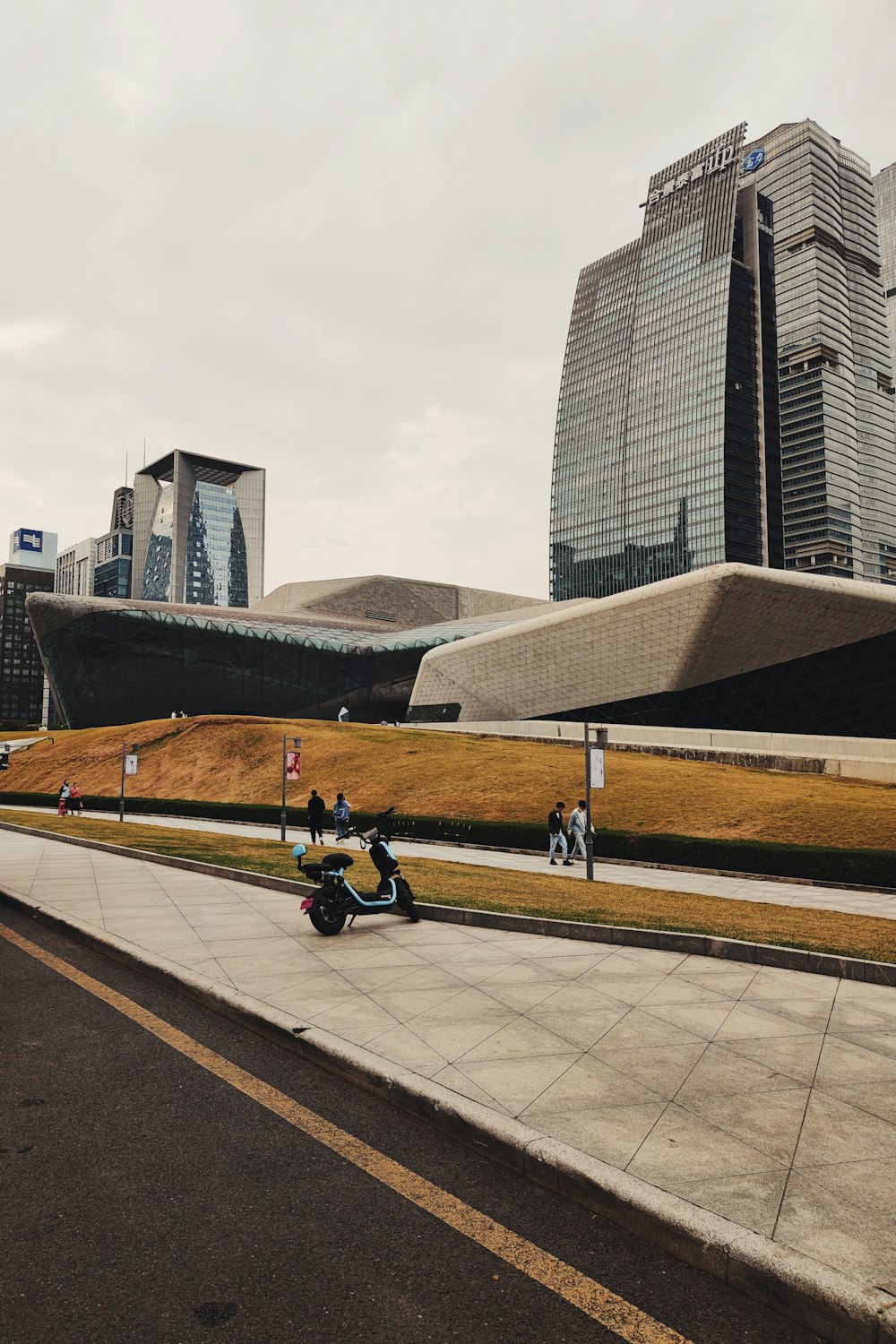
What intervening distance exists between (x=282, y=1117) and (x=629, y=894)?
10630 millimetres

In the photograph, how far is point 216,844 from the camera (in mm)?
22703

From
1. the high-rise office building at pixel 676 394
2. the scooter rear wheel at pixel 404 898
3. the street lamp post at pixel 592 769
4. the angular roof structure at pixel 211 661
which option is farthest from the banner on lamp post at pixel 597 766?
the high-rise office building at pixel 676 394

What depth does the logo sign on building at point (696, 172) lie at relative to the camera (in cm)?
16838

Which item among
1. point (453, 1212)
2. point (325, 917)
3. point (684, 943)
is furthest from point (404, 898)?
point (453, 1212)

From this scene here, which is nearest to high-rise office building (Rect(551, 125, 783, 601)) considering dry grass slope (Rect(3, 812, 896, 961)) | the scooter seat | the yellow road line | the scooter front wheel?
dry grass slope (Rect(3, 812, 896, 961))

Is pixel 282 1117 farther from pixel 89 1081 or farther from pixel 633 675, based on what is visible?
pixel 633 675

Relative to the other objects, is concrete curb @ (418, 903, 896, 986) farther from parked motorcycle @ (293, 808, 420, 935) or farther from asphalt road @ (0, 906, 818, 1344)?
asphalt road @ (0, 906, 818, 1344)

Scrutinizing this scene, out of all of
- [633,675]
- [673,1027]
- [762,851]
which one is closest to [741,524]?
[633,675]

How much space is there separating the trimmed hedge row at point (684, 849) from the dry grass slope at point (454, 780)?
9.34 ft

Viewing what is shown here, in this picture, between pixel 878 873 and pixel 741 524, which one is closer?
pixel 878 873

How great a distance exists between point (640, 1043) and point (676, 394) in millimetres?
176785

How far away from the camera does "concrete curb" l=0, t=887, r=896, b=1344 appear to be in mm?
3307

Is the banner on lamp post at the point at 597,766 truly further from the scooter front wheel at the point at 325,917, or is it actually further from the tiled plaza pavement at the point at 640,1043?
the scooter front wheel at the point at 325,917

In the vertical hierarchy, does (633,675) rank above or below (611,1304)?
above
